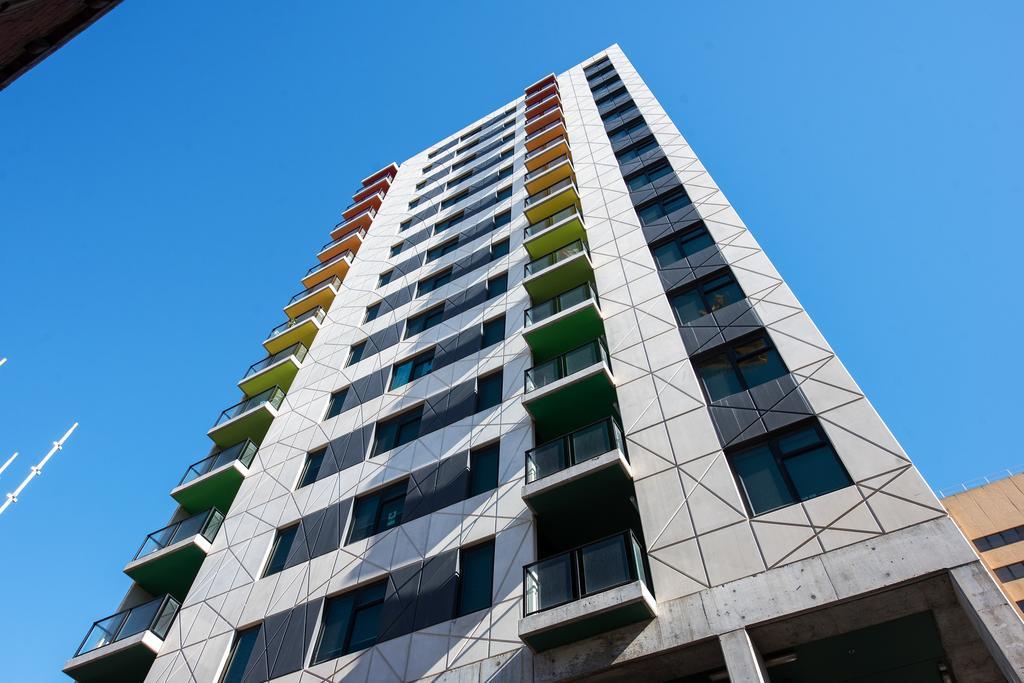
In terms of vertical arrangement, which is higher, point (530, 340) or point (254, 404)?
point (254, 404)

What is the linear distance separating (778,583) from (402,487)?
1060 cm

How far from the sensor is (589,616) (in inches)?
438

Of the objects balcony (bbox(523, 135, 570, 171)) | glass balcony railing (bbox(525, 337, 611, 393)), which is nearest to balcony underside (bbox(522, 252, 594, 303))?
glass balcony railing (bbox(525, 337, 611, 393))

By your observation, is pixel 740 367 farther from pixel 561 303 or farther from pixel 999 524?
pixel 999 524

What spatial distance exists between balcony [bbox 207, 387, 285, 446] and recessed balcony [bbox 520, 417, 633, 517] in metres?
13.1

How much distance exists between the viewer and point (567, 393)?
Answer: 1662 cm

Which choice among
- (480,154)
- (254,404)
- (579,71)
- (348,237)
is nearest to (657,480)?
(254,404)

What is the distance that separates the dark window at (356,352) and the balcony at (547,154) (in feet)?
42.3

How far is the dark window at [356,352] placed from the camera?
25.3 meters

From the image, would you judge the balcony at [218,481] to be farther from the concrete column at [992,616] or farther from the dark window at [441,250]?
the concrete column at [992,616]

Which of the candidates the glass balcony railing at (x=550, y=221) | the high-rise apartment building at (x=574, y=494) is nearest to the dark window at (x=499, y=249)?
the high-rise apartment building at (x=574, y=494)

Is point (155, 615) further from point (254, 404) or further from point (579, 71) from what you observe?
point (579, 71)

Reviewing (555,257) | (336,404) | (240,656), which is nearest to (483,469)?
(240,656)

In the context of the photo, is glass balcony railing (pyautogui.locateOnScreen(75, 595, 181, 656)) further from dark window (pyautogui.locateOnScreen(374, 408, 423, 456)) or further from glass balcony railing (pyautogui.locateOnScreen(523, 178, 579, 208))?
glass balcony railing (pyautogui.locateOnScreen(523, 178, 579, 208))
